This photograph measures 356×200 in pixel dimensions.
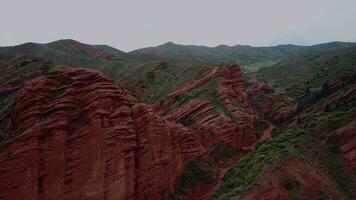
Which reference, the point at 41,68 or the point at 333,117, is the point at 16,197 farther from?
the point at 333,117

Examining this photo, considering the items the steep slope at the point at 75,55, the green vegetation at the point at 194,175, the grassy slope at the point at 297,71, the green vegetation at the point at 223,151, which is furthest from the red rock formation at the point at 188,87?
the steep slope at the point at 75,55

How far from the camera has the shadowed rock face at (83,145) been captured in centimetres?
2967

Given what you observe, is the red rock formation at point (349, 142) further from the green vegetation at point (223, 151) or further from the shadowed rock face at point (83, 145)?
the green vegetation at point (223, 151)

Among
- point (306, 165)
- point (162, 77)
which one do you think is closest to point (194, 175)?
point (306, 165)

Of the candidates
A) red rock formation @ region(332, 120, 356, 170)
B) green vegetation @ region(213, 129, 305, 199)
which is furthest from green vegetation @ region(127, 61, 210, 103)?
red rock formation @ region(332, 120, 356, 170)

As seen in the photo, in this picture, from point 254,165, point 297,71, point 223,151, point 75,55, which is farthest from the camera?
point 297,71

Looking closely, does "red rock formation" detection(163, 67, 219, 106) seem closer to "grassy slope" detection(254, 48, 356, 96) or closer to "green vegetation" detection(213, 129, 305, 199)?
"grassy slope" detection(254, 48, 356, 96)

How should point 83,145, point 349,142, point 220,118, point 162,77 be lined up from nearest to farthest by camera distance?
point 83,145 < point 349,142 < point 220,118 < point 162,77

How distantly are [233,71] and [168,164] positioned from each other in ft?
89.5

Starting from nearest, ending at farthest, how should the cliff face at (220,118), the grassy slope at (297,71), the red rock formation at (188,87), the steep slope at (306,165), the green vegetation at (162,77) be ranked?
1. the steep slope at (306,165)
2. the cliff face at (220,118)
3. the red rock formation at (188,87)
4. the green vegetation at (162,77)
5. the grassy slope at (297,71)

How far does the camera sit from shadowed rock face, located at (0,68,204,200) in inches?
1168

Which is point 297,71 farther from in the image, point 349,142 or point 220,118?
point 349,142

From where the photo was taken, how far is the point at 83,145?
31.0 meters

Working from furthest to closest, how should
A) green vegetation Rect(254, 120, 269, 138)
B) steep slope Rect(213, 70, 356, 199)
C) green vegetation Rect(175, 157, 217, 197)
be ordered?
green vegetation Rect(254, 120, 269, 138) → green vegetation Rect(175, 157, 217, 197) → steep slope Rect(213, 70, 356, 199)
